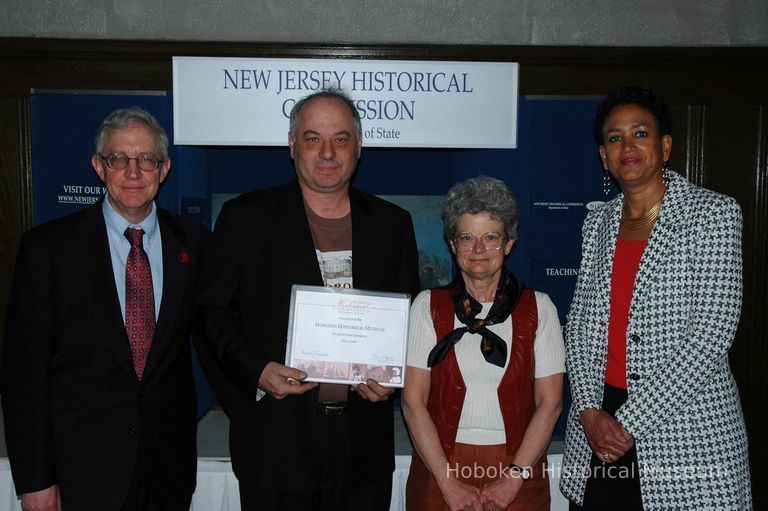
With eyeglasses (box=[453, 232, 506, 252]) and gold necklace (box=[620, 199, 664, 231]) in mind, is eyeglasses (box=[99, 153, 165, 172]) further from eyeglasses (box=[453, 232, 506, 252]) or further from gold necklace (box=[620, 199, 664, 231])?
gold necklace (box=[620, 199, 664, 231])

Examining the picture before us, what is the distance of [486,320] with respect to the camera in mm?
2523

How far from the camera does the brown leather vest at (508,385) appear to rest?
2512 mm

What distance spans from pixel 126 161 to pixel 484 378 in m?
1.63

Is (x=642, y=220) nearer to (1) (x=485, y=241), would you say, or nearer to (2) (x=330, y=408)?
(1) (x=485, y=241)

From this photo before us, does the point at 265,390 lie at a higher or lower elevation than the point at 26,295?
lower

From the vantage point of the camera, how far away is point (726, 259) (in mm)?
2354

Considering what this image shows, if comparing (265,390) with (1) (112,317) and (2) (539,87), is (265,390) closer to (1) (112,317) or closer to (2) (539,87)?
(1) (112,317)

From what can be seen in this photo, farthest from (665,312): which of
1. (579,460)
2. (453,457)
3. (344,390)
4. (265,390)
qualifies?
(265,390)

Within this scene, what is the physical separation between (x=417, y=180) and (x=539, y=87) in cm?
108

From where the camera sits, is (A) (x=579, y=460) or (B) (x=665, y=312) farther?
(A) (x=579, y=460)

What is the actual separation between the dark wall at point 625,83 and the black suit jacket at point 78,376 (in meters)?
2.10

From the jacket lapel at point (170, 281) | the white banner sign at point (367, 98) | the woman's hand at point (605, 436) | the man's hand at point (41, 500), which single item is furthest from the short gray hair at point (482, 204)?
the man's hand at point (41, 500)

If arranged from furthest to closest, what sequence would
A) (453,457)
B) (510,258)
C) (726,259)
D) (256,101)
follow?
(510,258), (256,101), (453,457), (726,259)

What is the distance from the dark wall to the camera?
4.29 metres
